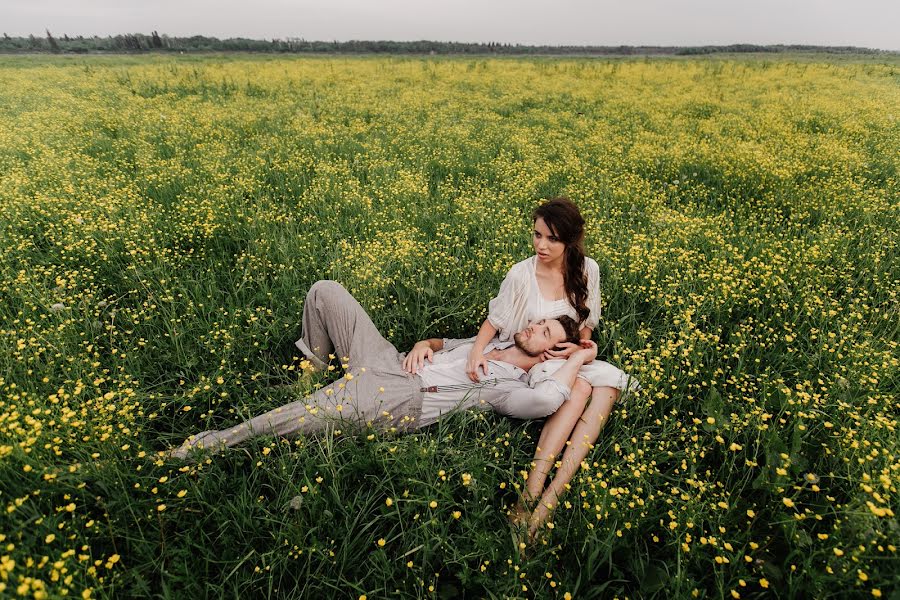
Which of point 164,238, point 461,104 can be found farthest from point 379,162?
point 461,104

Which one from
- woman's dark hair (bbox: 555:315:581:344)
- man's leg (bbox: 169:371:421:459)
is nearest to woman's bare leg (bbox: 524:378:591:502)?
woman's dark hair (bbox: 555:315:581:344)

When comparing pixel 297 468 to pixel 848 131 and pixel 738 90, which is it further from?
pixel 738 90

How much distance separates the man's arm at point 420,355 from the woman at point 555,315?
12.7 inches

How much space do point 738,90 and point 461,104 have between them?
1055cm

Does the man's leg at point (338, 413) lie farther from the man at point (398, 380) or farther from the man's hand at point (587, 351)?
the man's hand at point (587, 351)

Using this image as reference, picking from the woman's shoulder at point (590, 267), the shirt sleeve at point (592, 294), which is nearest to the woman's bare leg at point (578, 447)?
the shirt sleeve at point (592, 294)

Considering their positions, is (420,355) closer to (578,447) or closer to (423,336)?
(423,336)

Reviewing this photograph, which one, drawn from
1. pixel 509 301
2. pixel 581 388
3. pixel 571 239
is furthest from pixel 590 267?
pixel 581 388

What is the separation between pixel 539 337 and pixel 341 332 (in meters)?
1.38

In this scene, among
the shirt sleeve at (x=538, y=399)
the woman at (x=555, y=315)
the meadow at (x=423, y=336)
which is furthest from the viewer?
the shirt sleeve at (x=538, y=399)

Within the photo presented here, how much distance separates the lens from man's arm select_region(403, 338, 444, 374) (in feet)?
10.3

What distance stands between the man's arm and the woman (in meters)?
0.32

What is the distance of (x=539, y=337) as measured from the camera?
10.6 ft

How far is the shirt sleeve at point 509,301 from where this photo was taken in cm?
334
